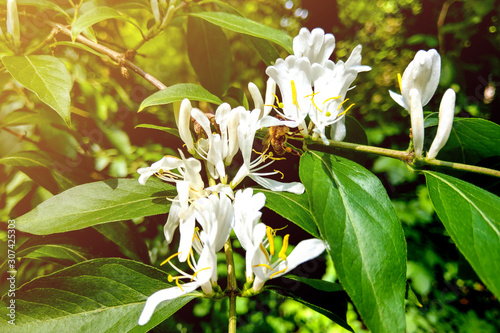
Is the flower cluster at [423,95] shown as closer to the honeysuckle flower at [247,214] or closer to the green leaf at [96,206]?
the honeysuckle flower at [247,214]

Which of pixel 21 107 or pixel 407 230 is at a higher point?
pixel 21 107

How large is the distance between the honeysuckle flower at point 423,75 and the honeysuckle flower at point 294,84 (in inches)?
4.8

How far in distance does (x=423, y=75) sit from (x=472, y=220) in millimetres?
182

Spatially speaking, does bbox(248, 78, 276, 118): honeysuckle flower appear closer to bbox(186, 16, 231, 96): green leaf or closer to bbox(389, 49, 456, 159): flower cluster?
bbox(389, 49, 456, 159): flower cluster

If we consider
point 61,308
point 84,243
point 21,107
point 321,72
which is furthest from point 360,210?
point 21,107

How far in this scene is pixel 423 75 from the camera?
455 millimetres

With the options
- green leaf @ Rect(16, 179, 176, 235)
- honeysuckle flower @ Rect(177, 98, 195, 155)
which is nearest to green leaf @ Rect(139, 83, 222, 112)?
honeysuckle flower @ Rect(177, 98, 195, 155)

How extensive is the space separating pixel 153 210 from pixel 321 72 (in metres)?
0.28

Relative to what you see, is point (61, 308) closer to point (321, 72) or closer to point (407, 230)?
point (321, 72)

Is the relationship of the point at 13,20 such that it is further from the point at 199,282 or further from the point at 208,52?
the point at 199,282

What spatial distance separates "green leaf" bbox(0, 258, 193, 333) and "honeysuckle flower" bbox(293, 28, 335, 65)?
1.20 feet

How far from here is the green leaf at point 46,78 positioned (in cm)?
47

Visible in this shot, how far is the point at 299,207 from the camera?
0.49m

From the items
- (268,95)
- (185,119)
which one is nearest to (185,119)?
(185,119)
